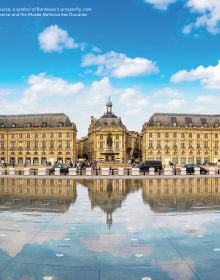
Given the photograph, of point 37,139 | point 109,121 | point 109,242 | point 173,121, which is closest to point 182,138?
point 173,121

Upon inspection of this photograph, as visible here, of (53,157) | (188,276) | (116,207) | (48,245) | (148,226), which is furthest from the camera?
(53,157)

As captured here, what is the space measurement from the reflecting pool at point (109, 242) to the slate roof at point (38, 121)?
369 ft

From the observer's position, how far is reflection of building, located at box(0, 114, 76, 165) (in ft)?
422

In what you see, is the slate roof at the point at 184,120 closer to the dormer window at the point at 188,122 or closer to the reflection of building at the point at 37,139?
the dormer window at the point at 188,122

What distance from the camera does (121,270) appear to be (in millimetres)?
8250

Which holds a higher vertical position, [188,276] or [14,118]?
[14,118]

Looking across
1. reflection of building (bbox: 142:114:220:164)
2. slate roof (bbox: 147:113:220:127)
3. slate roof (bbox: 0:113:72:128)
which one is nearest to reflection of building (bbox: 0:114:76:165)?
slate roof (bbox: 0:113:72:128)

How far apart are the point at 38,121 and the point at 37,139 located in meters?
5.63

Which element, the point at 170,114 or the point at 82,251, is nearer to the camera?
the point at 82,251

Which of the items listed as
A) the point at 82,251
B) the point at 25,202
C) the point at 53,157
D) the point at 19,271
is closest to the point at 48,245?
the point at 82,251

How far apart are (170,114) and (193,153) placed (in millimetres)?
14391

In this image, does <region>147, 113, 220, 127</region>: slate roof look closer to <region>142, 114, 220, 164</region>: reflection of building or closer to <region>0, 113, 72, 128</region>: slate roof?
<region>142, 114, 220, 164</region>: reflection of building

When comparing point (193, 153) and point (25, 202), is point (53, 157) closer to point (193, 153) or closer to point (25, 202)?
point (193, 153)

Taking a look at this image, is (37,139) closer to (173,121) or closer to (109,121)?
(109,121)
